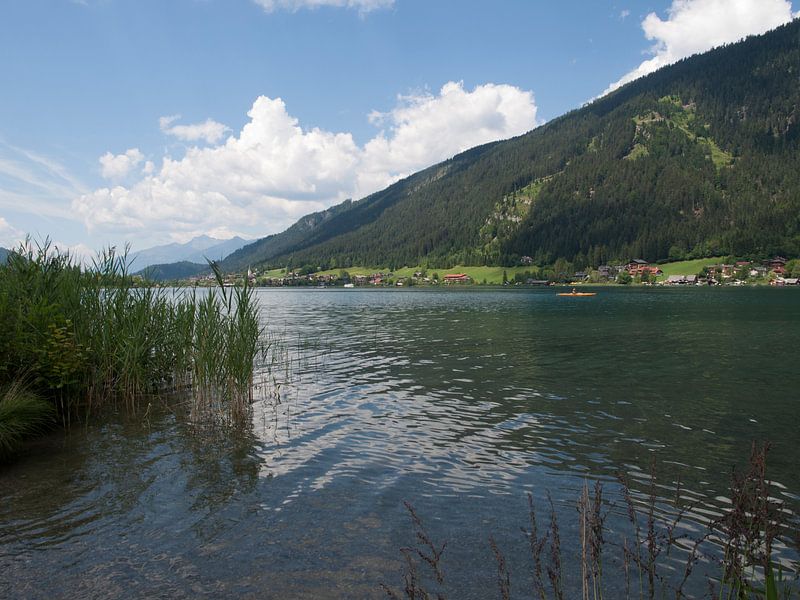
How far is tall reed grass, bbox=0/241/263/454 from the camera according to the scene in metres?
13.1

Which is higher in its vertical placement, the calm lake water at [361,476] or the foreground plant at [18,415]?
the foreground plant at [18,415]

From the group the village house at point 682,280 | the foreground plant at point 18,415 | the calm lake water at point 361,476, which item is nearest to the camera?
the calm lake water at point 361,476

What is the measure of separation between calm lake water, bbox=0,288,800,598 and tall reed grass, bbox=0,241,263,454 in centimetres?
114

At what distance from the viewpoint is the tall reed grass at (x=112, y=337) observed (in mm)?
13102

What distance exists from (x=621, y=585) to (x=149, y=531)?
716 centimetres

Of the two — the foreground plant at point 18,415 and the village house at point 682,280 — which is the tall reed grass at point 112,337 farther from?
Result: the village house at point 682,280

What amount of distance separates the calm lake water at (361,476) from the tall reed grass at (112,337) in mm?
1136

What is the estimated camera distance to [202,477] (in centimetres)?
1066

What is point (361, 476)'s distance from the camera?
1092cm

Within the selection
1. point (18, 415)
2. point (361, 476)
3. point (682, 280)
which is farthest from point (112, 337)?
point (682, 280)

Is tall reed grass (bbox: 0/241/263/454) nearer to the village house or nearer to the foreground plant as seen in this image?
the foreground plant

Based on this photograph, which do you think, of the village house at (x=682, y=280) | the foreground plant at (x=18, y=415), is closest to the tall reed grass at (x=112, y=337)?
the foreground plant at (x=18, y=415)

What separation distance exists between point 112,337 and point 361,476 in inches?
361

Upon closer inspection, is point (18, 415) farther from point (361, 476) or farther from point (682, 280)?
point (682, 280)
